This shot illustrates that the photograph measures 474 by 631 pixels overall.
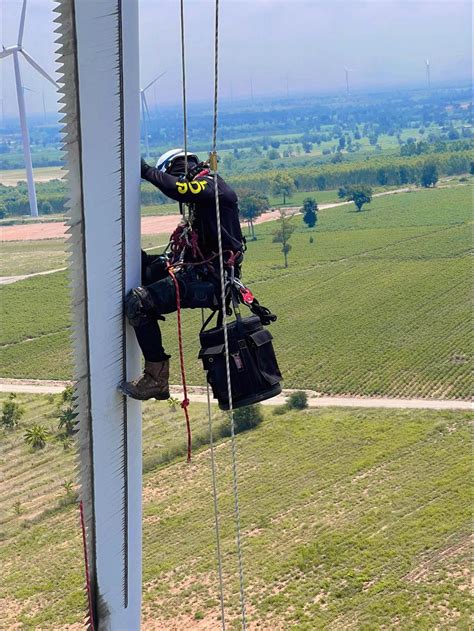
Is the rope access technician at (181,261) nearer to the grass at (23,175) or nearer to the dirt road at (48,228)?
the dirt road at (48,228)

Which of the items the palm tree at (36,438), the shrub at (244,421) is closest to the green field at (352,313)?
the shrub at (244,421)

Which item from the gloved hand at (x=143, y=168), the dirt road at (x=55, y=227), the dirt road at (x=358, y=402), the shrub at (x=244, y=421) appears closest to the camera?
the gloved hand at (x=143, y=168)

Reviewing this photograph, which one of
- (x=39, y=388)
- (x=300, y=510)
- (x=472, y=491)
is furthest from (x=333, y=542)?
(x=39, y=388)

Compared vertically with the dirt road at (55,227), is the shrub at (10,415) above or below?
below

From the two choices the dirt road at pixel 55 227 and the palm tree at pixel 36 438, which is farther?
the dirt road at pixel 55 227

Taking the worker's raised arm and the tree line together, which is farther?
the tree line

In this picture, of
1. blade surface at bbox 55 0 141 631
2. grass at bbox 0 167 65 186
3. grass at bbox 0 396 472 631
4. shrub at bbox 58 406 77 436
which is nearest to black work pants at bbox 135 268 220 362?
blade surface at bbox 55 0 141 631

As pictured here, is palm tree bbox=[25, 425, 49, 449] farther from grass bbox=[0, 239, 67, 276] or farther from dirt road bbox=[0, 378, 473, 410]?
grass bbox=[0, 239, 67, 276]
